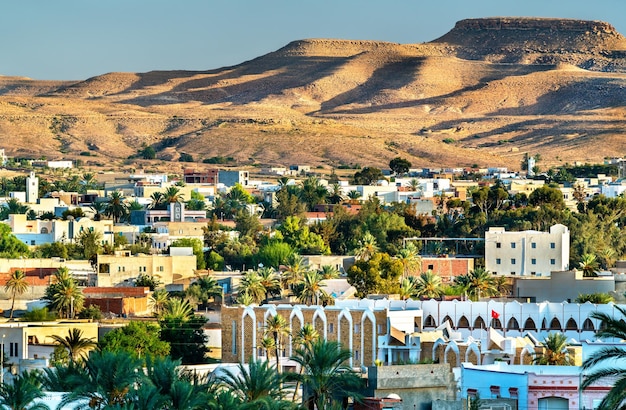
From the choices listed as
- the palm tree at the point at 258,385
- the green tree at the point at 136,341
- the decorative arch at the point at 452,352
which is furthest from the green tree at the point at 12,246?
the palm tree at the point at 258,385

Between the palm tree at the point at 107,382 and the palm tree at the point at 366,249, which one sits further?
the palm tree at the point at 366,249

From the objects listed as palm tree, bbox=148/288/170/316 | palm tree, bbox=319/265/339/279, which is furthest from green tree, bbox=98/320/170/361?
palm tree, bbox=319/265/339/279

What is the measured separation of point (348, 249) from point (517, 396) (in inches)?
2441

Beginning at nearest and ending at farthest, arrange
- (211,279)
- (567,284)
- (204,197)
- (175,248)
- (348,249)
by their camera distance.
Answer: (567,284) → (211,279) → (175,248) → (348,249) → (204,197)

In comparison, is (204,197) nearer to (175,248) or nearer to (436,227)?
(436,227)

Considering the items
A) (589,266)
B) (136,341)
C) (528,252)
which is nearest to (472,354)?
(136,341)

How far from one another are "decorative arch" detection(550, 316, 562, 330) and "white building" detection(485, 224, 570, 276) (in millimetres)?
23746

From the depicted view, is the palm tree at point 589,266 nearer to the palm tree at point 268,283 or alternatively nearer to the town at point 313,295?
the town at point 313,295

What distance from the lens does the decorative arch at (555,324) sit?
61.4m

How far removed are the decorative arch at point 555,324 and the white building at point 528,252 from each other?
935 inches

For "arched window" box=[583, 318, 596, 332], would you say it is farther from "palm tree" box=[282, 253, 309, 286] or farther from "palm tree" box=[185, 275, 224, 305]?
"palm tree" box=[185, 275, 224, 305]

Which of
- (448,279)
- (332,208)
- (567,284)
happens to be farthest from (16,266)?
(332,208)

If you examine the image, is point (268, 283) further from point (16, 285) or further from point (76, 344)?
point (76, 344)

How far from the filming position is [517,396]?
3825cm
